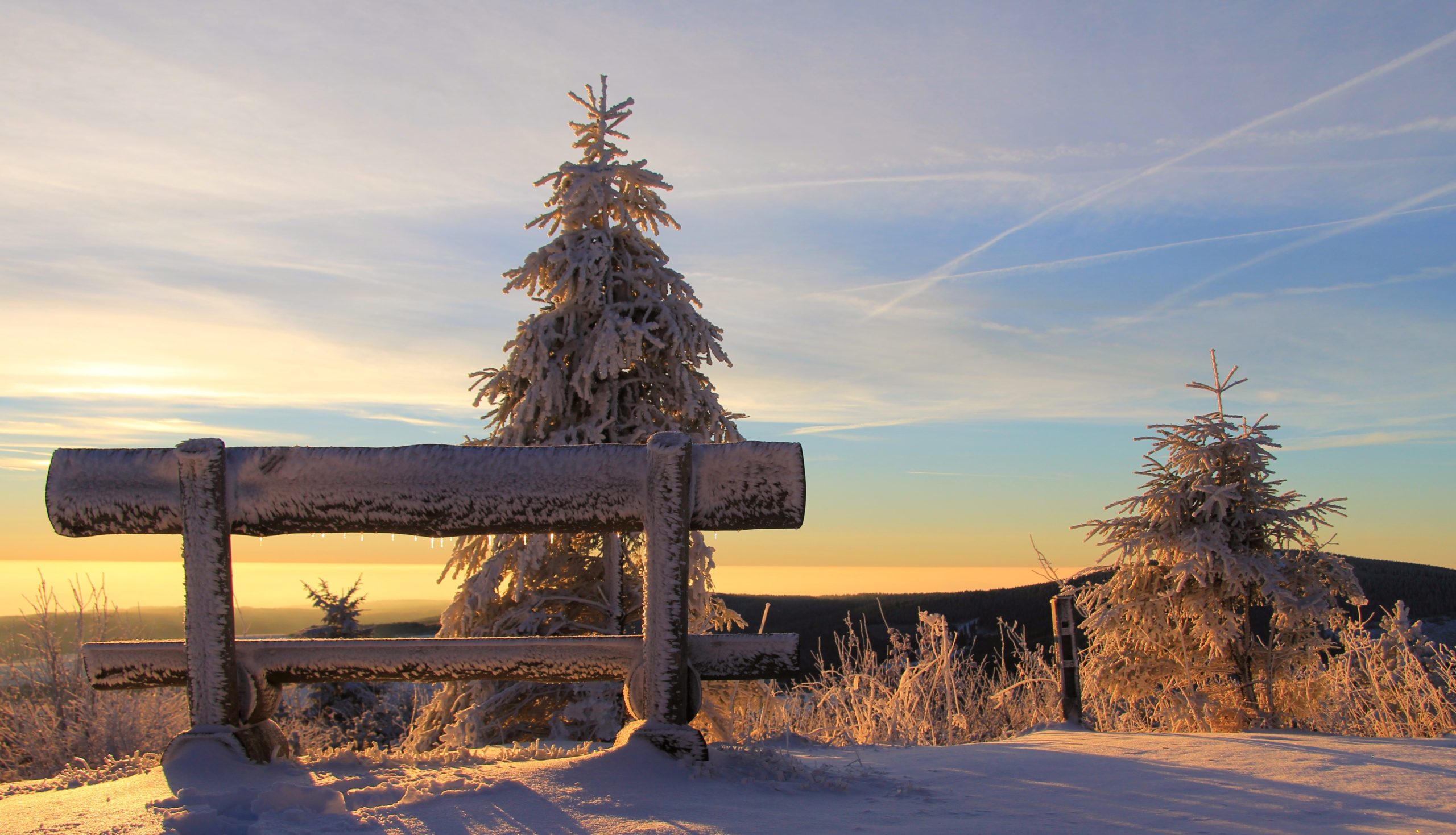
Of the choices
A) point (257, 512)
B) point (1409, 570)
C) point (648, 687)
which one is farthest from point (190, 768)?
point (1409, 570)

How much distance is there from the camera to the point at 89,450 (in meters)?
4.14

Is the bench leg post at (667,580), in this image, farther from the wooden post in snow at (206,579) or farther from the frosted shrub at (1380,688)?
the frosted shrub at (1380,688)

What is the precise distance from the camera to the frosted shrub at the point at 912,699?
24.5ft

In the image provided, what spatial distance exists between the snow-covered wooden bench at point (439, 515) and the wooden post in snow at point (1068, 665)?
4.97 m

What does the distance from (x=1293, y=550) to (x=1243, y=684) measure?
1.35 metres

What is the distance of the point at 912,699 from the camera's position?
7.70m

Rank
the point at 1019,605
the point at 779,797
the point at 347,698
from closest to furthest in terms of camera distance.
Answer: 1. the point at 779,797
2. the point at 347,698
3. the point at 1019,605

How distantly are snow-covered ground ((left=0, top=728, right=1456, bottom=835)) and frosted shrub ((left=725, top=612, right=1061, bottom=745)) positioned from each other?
9.92 ft

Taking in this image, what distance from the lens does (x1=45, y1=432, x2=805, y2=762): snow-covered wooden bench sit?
13.0 feet

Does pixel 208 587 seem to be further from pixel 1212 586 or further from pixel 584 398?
pixel 1212 586

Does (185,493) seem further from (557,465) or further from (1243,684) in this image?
(1243,684)

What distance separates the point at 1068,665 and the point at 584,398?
17.1 ft

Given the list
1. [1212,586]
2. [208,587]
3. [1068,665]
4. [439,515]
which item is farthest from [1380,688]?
[208,587]

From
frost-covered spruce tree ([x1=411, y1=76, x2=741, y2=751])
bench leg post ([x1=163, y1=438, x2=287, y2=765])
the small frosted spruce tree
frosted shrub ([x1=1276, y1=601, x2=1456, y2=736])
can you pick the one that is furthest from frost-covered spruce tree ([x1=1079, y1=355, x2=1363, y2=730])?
the small frosted spruce tree
